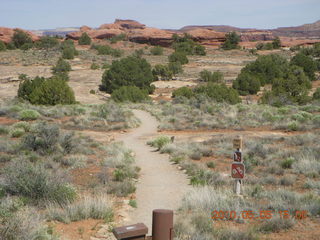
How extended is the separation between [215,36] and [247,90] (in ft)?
241

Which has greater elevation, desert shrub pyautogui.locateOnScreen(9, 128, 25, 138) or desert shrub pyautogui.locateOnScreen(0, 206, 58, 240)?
desert shrub pyautogui.locateOnScreen(0, 206, 58, 240)

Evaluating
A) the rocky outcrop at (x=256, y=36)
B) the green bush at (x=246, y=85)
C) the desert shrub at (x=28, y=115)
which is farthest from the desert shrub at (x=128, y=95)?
the rocky outcrop at (x=256, y=36)

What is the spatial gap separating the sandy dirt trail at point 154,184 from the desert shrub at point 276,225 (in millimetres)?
2078

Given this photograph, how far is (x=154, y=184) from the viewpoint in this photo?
9953mm

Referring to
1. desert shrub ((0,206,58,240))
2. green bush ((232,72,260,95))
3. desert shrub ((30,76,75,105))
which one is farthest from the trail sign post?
green bush ((232,72,260,95))

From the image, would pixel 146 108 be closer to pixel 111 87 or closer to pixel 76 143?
pixel 111 87

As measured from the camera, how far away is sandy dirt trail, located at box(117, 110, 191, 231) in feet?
25.3

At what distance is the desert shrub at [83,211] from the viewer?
679cm

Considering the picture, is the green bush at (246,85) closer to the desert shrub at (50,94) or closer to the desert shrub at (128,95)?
the desert shrub at (128,95)

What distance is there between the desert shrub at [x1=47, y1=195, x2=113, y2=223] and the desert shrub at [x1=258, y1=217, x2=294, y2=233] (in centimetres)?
294

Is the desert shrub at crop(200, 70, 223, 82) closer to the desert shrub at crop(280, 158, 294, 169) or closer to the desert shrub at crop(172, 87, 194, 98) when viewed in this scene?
the desert shrub at crop(172, 87, 194, 98)

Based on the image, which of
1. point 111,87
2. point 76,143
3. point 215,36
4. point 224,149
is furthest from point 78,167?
point 215,36

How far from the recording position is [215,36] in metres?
110

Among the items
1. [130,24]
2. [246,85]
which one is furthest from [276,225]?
[130,24]
